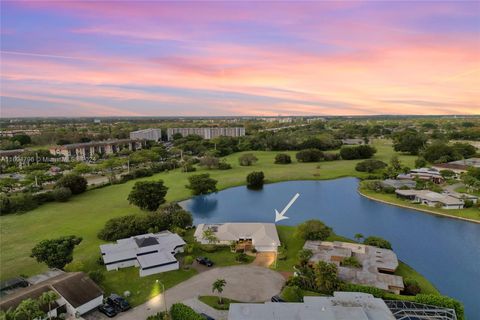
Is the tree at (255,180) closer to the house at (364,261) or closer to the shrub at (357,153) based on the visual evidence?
the house at (364,261)

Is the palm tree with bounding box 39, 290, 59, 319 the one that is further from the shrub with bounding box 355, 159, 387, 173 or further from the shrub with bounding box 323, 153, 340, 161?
the shrub with bounding box 323, 153, 340, 161

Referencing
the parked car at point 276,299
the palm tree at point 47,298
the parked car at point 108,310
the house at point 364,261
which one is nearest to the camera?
the palm tree at point 47,298

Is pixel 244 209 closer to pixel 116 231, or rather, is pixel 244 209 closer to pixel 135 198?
pixel 135 198

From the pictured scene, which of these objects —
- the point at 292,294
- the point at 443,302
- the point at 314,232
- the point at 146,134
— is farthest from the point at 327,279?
the point at 146,134

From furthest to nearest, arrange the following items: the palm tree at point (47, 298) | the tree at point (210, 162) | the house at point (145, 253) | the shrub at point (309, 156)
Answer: the shrub at point (309, 156) < the tree at point (210, 162) < the house at point (145, 253) < the palm tree at point (47, 298)

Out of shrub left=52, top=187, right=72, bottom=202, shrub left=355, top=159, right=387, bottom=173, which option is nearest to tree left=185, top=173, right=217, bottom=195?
shrub left=52, top=187, right=72, bottom=202

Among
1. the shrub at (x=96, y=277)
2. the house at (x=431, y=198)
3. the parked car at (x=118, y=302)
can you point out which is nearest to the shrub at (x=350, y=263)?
the parked car at (x=118, y=302)

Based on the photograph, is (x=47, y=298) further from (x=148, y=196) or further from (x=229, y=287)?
(x=148, y=196)

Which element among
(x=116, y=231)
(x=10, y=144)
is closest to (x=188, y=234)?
(x=116, y=231)
